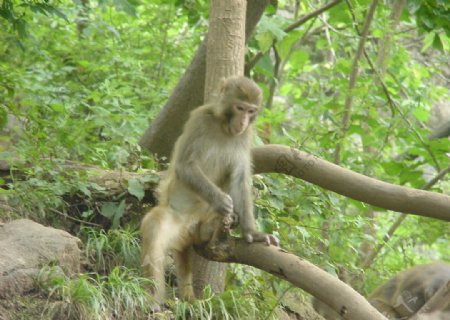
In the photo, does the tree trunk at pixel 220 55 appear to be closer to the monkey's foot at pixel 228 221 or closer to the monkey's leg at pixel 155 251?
the monkey's leg at pixel 155 251

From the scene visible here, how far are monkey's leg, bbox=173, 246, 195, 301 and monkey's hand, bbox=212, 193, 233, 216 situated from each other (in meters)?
0.45

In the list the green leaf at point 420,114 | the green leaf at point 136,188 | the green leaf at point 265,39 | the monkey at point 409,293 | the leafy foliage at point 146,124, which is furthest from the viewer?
the green leaf at point 420,114

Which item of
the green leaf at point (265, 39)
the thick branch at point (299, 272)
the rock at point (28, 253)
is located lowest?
the rock at point (28, 253)

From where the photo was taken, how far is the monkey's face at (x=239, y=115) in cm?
518

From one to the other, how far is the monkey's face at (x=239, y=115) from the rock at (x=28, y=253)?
1.35 m

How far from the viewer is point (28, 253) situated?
4.59 m

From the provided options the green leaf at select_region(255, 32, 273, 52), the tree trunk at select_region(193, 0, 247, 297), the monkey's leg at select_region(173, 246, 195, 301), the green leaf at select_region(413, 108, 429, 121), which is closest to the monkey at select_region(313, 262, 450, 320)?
the tree trunk at select_region(193, 0, 247, 297)

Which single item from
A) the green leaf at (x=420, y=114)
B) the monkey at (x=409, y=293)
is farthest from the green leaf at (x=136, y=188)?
the green leaf at (x=420, y=114)

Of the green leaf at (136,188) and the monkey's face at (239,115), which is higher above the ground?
the monkey's face at (239,115)

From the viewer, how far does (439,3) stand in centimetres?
655

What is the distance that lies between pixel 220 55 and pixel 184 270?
1.58 meters

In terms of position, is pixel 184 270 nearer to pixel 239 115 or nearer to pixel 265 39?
pixel 239 115

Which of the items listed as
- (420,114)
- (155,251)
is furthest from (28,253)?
(420,114)

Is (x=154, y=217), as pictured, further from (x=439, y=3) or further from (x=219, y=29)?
(x=439, y=3)
